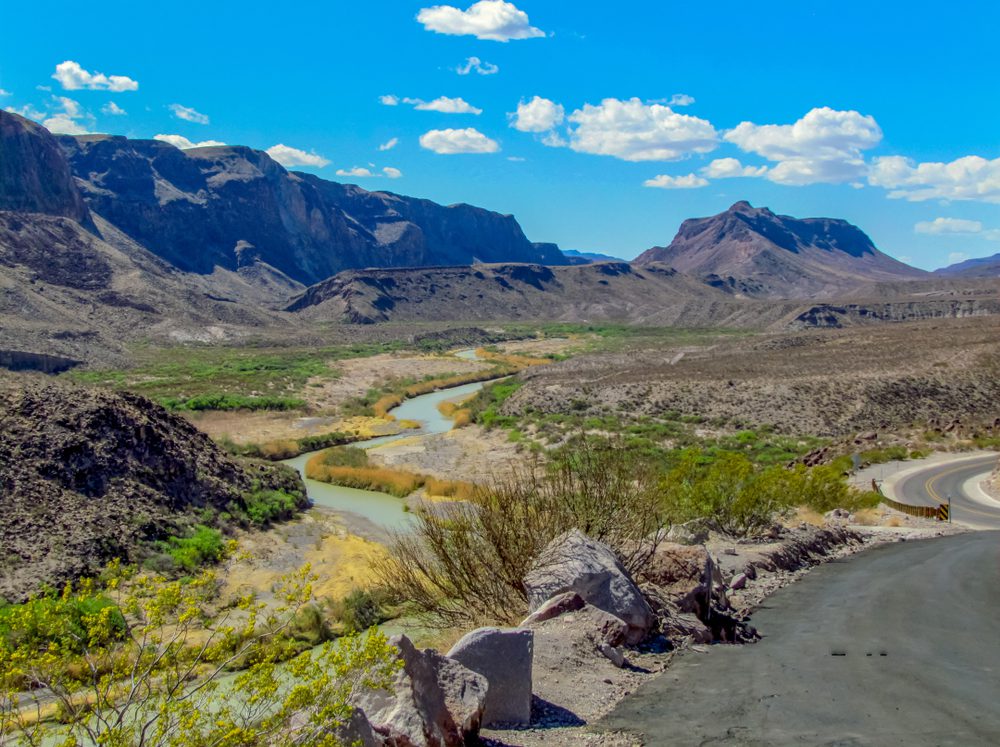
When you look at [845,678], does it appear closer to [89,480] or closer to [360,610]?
[360,610]

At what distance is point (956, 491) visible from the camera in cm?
4172

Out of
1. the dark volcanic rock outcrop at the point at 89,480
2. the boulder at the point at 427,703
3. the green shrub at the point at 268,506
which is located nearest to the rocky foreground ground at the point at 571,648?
the boulder at the point at 427,703

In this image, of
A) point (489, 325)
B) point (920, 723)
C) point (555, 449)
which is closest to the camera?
point (920, 723)

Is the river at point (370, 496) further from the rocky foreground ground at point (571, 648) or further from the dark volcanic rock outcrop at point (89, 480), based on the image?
the rocky foreground ground at point (571, 648)

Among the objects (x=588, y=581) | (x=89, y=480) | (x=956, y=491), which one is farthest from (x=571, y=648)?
(x=956, y=491)

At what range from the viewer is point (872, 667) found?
11852 millimetres

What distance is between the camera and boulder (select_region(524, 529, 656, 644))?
12180mm

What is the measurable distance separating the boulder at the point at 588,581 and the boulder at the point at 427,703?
3453 millimetres

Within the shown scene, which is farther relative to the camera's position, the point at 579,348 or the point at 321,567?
the point at 579,348

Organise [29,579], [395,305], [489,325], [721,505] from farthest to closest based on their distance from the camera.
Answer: [395,305] < [489,325] < [721,505] < [29,579]

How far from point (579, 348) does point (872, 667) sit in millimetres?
115618

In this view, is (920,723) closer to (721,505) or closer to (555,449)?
(721,505)

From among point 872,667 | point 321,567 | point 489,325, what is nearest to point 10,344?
point 321,567

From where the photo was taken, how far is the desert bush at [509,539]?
45.4ft
